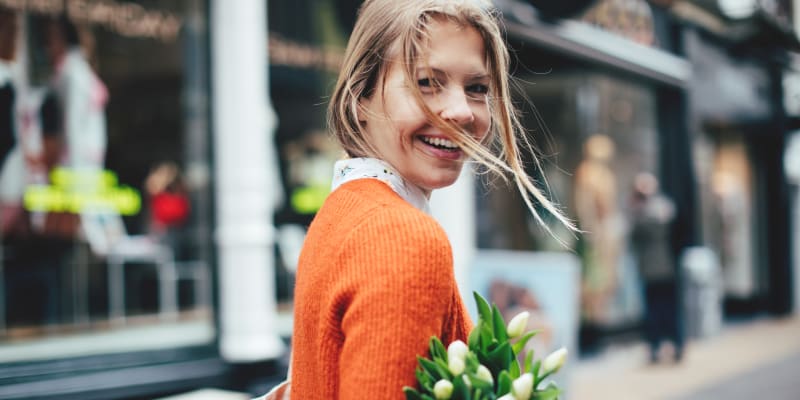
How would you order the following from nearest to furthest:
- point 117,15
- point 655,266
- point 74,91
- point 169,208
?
point 74,91 < point 117,15 < point 169,208 < point 655,266

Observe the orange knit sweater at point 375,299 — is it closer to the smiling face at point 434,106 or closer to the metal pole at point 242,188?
the smiling face at point 434,106

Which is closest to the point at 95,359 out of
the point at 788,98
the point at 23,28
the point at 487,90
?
the point at 23,28

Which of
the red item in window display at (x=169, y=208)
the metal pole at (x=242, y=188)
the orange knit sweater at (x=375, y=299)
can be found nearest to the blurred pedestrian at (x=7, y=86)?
the metal pole at (x=242, y=188)

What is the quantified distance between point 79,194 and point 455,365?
6173mm

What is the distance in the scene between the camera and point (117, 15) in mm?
6574

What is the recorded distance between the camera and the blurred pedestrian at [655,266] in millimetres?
8219

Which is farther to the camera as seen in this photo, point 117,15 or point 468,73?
point 117,15

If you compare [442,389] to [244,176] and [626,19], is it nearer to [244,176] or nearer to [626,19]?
[244,176]

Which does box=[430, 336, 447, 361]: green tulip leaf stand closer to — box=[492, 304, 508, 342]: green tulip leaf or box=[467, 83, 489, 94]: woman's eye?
box=[492, 304, 508, 342]: green tulip leaf

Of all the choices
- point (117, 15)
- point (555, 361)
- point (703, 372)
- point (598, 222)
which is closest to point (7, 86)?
point (117, 15)

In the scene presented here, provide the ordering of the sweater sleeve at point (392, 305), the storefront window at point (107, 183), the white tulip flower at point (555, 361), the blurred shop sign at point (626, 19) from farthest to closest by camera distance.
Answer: the blurred shop sign at point (626, 19) → the storefront window at point (107, 183) → the white tulip flower at point (555, 361) → the sweater sleeve at point (392, 305)

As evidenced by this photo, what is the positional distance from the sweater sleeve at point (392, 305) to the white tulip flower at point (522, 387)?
14 centimetres

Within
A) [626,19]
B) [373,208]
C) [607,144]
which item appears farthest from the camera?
[607,144]

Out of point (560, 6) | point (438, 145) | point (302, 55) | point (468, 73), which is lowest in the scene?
point (438, 145)
